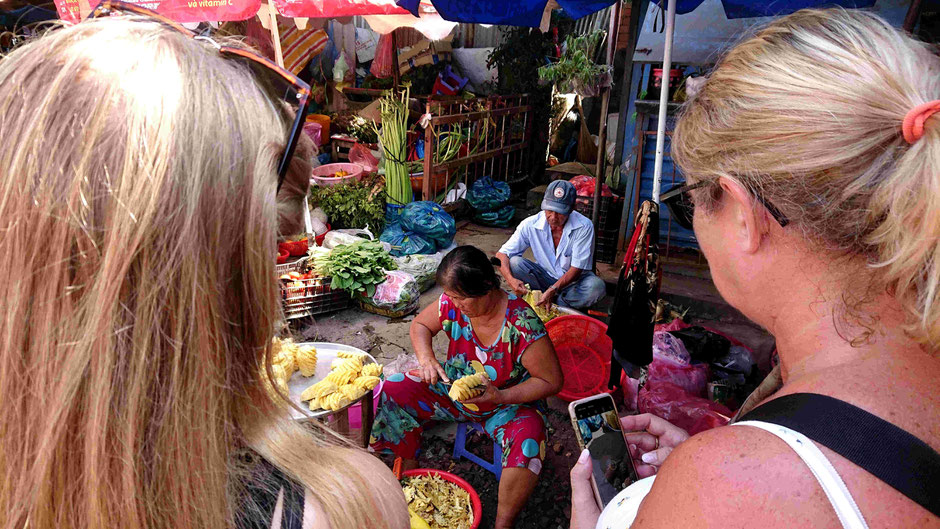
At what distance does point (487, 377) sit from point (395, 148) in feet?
15.8

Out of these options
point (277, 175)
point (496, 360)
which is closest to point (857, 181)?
point (277, 175)

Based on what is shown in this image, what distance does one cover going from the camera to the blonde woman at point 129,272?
620mm

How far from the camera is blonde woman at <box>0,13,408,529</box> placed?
2.03 feet

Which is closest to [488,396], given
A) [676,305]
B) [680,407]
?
[680,407]

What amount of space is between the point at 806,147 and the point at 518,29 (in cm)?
1009

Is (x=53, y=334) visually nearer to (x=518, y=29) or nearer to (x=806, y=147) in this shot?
(x=806, y=147)

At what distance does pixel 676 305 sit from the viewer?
502cm

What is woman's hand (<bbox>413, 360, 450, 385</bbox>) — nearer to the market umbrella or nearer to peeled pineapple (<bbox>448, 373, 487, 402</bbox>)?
peeled pineapple (<bbox>448, 373, 487, 402</bbox>)

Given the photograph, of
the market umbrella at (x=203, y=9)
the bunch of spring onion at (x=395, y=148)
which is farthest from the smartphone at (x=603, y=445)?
the bunch of spring onion at (x=395, y=148)

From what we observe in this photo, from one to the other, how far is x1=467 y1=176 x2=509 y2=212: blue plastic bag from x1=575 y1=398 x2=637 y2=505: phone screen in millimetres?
6115

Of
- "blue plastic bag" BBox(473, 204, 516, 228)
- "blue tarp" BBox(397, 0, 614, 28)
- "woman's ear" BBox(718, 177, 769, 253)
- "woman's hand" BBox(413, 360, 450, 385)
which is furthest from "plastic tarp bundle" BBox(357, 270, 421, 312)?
"woman's ear" BBox(718, 177, 769, 253)

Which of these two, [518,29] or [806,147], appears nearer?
[806,147]

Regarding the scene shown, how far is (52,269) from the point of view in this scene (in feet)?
2.09

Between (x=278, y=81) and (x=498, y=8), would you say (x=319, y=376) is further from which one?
(x=498, y=8)
